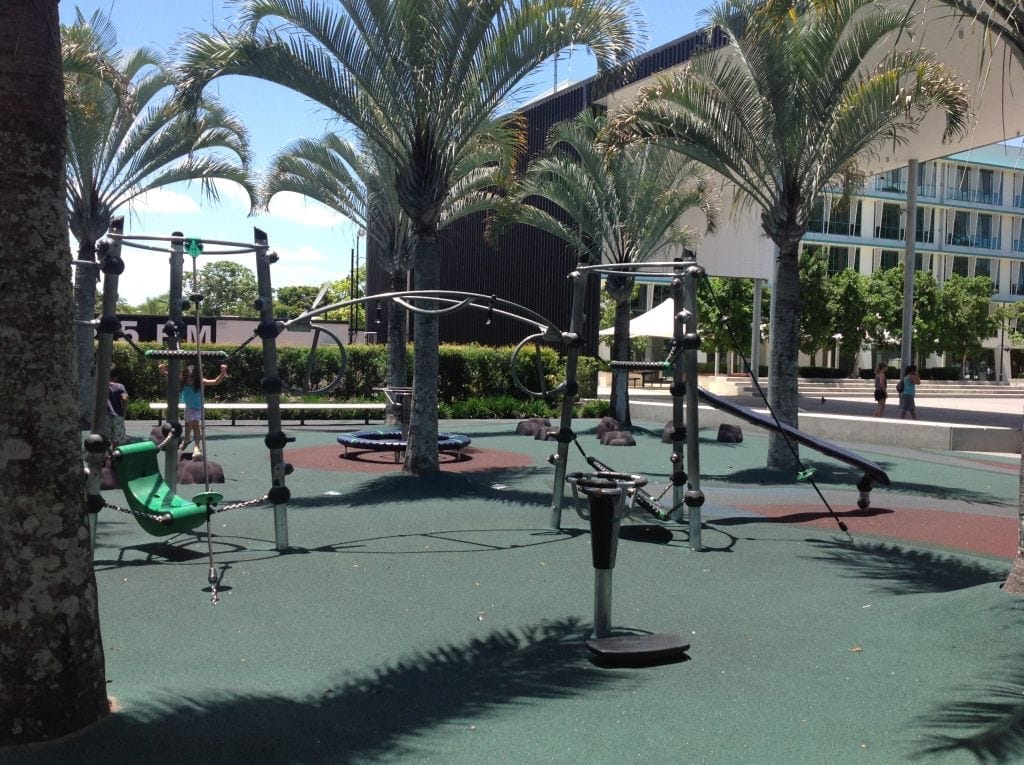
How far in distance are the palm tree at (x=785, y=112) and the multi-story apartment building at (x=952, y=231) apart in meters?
48.6

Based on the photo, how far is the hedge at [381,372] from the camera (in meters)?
24.2

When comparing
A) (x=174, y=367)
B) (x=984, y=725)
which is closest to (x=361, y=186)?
(x=174, y=367)

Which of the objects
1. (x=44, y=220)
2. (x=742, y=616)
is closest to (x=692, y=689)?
(x=742, y=616)

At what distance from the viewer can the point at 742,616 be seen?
6.28m

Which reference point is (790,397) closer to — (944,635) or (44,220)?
(944,635)

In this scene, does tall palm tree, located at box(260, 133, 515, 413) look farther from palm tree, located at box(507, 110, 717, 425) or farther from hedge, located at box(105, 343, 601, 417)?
hedge, located at box(105, 343, 601, 417)

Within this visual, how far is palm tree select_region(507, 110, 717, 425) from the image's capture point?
66.3 ft

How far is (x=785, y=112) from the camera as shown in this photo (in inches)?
500

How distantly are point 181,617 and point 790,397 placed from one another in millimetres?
9615

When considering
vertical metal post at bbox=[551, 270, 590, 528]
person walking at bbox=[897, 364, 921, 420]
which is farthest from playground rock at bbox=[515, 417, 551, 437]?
person walking at bbox=[897, 364, 921, 420]

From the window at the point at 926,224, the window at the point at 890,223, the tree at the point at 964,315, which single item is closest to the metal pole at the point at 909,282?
the tree at the point at 964,315

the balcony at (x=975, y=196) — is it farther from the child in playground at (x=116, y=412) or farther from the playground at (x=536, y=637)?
the child in playground at (x=116, y=412)

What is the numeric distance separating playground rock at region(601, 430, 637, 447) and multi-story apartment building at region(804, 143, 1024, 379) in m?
45.6

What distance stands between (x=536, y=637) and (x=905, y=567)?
3.80 metres
